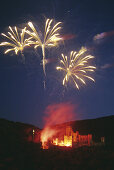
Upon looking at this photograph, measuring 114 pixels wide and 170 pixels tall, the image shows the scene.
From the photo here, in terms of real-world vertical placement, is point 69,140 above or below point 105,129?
below

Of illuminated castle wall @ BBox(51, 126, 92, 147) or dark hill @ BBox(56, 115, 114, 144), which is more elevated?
dark hill @ BBox(56, 115, 114, 144)

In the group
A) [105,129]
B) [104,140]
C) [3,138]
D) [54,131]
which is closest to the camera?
[3,138]

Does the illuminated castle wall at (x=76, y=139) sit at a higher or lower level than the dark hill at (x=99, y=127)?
lower

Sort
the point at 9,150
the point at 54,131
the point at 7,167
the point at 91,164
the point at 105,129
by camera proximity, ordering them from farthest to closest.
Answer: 1. the point at 54,131
2. the point at 105,129
3. the point at 9,150
4. the point at 91,164
5. the point at 7,167

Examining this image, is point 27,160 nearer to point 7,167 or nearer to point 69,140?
point 7,167

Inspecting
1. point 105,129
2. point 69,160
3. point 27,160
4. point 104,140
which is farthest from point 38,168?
point 105,129

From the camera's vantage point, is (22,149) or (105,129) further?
(105,129)

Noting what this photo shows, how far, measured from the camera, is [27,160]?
991cm

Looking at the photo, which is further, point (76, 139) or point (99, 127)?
point (99, 127)

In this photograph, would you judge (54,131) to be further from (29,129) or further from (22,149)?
(22,149)

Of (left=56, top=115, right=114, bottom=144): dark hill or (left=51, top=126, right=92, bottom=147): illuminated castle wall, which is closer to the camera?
(left=51, top=126, right=92, bottom=147): illuminated castle wall

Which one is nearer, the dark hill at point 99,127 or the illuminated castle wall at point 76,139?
the illuminated castle wall at point 76,139

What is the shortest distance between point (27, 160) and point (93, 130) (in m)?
13.3

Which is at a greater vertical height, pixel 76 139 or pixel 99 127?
pixel 99 127
